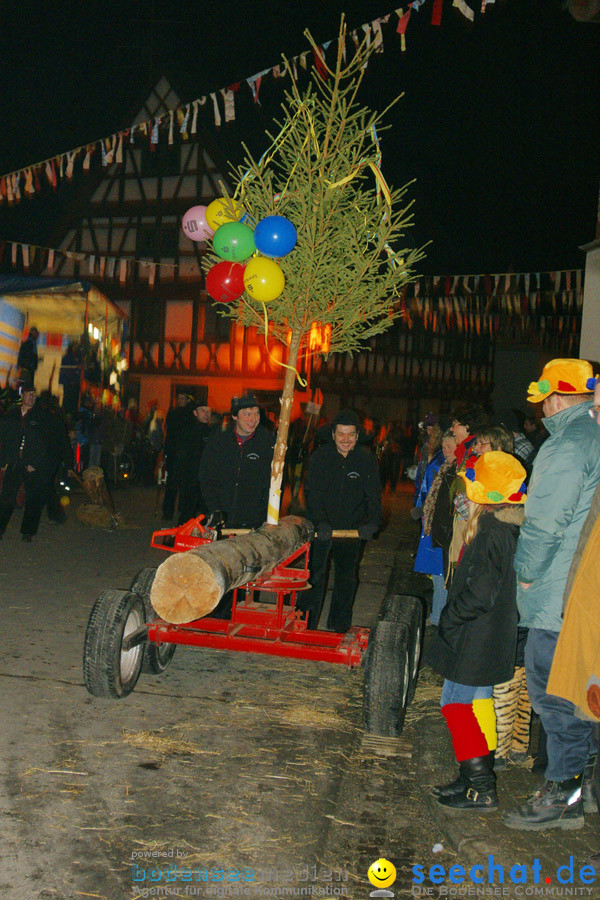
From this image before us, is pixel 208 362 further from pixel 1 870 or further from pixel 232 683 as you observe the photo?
pixel 1 870

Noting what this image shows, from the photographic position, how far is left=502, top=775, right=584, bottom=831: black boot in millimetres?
3781

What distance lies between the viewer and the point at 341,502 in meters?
6.93

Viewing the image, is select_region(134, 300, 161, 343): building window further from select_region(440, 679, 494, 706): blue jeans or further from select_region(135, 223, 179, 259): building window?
select_region(440, 679, 494, 706): blue jeans

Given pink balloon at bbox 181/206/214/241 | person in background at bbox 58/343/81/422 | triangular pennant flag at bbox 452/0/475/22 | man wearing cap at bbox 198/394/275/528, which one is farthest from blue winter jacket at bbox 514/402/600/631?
person in background at bbox 58/343/81/422

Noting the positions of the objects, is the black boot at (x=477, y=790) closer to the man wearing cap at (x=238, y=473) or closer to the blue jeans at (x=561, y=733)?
the blue jeans at (x=561, y=733)

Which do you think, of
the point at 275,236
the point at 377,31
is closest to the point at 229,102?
the point at 377,31

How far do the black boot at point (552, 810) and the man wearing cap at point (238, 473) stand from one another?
347cm

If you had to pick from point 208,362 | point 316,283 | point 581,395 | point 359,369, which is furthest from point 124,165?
point 581,395

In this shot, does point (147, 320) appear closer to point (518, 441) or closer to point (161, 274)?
point (161, 274)

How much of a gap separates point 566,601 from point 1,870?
8.95ft

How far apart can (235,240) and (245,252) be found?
112mm

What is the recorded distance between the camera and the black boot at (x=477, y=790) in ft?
13.0

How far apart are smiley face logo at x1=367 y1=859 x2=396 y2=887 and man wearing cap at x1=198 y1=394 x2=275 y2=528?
12.0 ft

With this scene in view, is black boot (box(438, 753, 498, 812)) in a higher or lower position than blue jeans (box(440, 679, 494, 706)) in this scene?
lower
